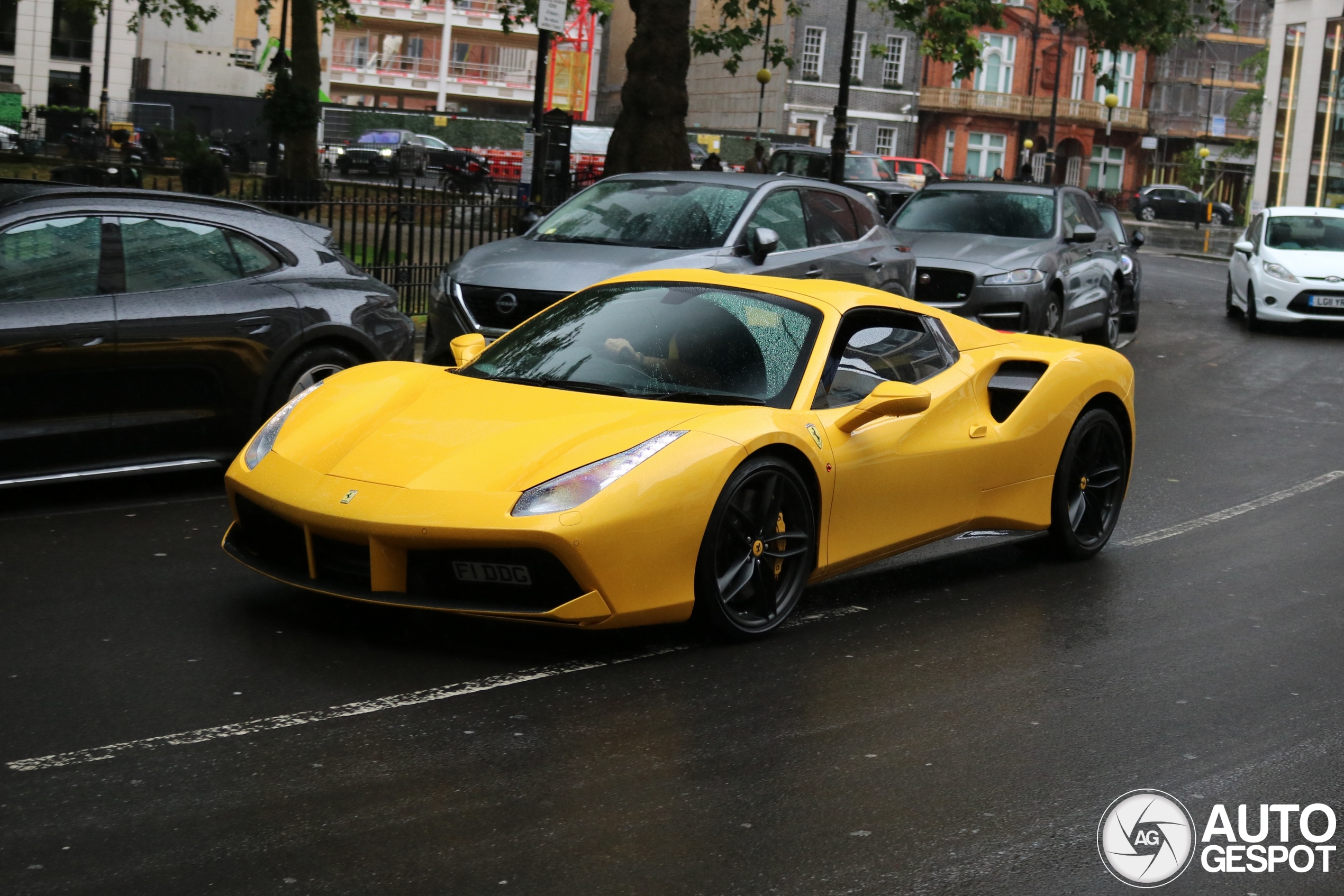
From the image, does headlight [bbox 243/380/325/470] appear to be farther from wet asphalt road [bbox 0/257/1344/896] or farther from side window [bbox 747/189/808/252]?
side window [bbox 747/189/808/252]

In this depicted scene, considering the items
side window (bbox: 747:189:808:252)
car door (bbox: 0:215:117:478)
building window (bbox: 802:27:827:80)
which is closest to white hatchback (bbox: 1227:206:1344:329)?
side window (bbox: 747:189:808:252)

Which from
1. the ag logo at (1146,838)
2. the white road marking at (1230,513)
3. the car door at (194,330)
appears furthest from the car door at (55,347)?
the ag logo at (1146,838)

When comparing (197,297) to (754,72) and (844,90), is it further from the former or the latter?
(754,72)

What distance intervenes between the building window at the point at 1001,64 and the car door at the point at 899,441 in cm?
7361

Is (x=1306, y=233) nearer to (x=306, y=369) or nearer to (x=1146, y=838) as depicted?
(x=306, y=369)

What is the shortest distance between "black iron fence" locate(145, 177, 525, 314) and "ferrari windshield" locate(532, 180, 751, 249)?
74.1 inches

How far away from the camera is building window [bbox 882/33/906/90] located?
7344 centimetres

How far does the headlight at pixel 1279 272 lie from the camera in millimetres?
20219

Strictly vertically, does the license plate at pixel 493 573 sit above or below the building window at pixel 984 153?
below

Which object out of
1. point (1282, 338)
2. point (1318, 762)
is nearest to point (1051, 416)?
point (1318, 762)

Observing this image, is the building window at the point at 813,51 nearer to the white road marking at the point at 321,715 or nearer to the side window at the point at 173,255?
the side window at the point at 173,255

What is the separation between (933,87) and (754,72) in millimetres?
9058

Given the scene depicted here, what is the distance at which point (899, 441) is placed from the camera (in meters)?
6.48

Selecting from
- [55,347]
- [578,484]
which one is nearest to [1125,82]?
[55,347]
